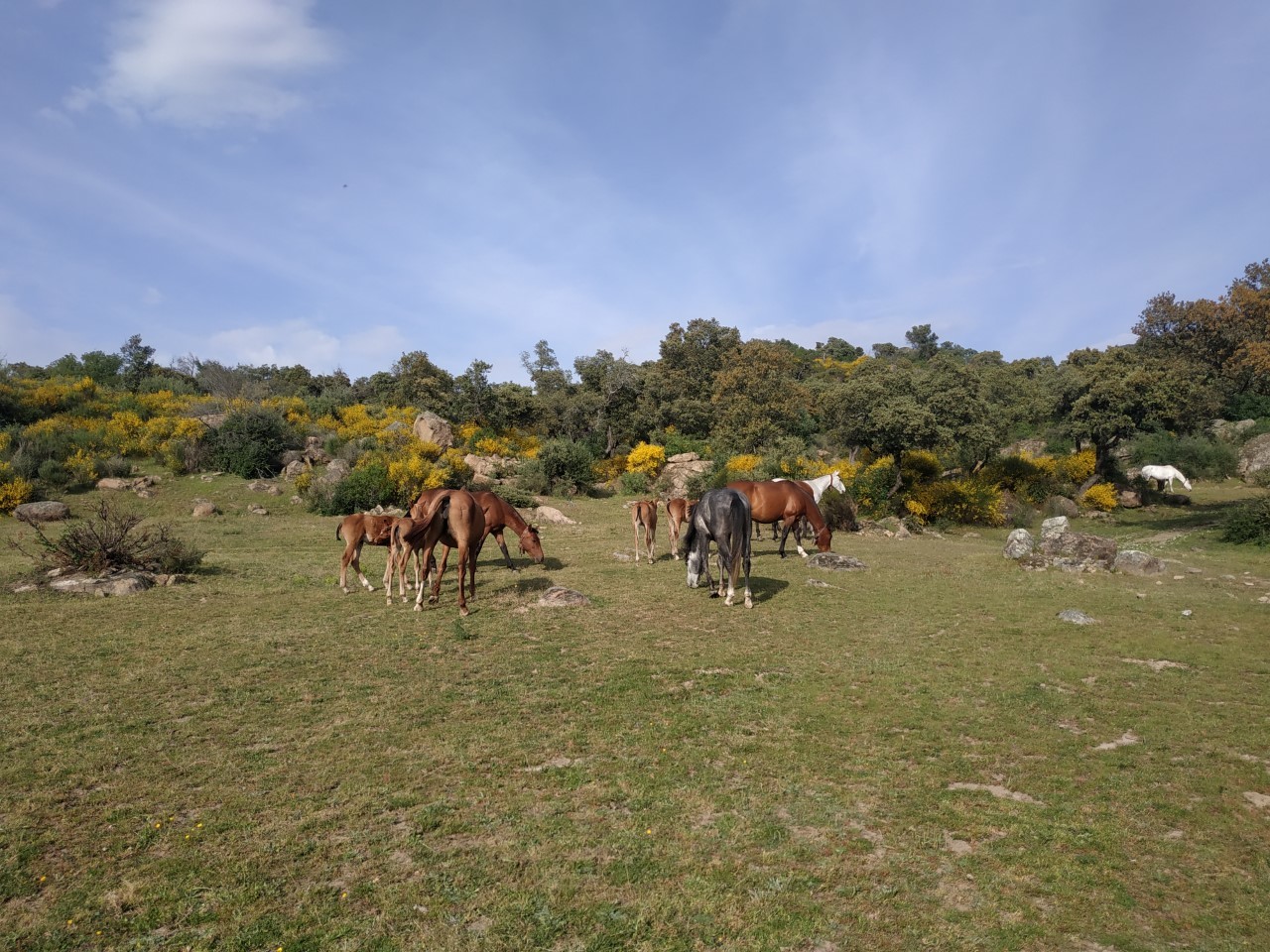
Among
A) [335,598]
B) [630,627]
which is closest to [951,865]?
[630,627]

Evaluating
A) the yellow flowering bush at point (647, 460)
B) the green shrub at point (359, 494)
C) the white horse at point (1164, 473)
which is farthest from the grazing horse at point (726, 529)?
the white horse at point (1164, 473)

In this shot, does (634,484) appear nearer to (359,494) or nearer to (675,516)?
(359,494)

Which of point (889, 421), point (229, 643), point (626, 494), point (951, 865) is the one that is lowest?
point (951, 865)

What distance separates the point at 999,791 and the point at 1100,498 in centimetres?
3036

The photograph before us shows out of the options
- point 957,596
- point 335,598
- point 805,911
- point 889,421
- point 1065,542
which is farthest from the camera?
point 889,421

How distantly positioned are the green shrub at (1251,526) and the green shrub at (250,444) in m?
34.1

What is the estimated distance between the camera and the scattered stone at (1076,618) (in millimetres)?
10734

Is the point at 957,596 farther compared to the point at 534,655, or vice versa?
the point at 957,596

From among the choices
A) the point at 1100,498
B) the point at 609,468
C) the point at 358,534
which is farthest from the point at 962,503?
the point at 358,534

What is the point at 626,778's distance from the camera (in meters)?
5.51

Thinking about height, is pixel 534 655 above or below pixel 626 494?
below

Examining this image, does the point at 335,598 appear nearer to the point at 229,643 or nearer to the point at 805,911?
the point at 229,643

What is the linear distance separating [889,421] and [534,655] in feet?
76.6

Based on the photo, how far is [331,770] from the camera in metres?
5.49
